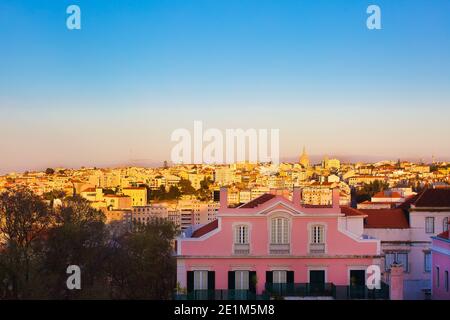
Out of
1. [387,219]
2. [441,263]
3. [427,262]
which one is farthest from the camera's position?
[387,219]

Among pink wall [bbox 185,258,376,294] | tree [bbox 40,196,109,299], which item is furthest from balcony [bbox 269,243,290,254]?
tree [bbox 40,196,109,299]

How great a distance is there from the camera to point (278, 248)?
14.0m

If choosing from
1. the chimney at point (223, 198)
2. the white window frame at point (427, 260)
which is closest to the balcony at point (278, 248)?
the chimney at point (223, 198)

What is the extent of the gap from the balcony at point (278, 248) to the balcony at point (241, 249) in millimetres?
408

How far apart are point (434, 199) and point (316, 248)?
394 centimetres

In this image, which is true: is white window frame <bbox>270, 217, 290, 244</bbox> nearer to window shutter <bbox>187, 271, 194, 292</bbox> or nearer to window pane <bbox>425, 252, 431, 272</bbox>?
window shutter <bbox>187, 271, 194, 292</bbox>

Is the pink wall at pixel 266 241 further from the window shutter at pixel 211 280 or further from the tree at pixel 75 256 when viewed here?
the tree at pixel 75 256

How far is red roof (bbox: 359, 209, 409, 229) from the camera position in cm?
1670

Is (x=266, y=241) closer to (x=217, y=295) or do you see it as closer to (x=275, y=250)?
(x=275, y=250)

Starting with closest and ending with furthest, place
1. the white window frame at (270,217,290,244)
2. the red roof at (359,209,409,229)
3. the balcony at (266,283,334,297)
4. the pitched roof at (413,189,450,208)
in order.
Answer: the balcony at (266,283,334,297) → the white window frame at (270,217,290,244) → the pitched roof at (413,189,450,208) → the red roof at (359,209,409,229)

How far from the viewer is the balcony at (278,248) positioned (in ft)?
46.0

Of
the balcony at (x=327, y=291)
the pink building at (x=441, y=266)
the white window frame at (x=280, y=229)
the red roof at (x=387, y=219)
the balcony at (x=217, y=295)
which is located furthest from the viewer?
the red roof at (x=387, y=219)

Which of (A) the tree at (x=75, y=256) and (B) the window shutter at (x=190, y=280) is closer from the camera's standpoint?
(B) the window shutter at (x=190, y=280)

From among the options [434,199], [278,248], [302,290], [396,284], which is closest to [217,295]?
[302,290]
